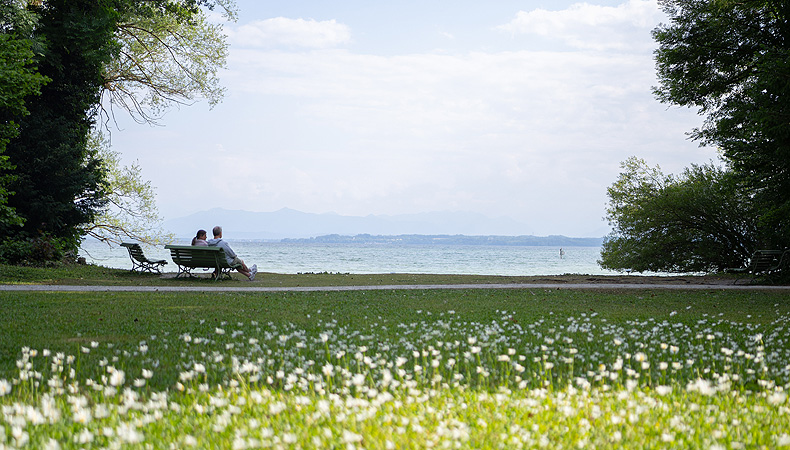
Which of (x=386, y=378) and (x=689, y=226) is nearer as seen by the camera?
(x=386, y=378)

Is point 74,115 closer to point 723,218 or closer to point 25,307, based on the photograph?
point 25,307

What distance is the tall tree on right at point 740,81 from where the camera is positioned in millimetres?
16078

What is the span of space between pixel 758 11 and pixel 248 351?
21168mm

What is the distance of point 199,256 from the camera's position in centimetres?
1814

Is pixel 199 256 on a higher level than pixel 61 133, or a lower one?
lower

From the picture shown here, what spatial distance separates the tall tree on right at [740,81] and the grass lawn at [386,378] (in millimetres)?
6907

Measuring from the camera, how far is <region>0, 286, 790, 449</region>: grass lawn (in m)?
3.85

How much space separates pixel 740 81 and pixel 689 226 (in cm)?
627

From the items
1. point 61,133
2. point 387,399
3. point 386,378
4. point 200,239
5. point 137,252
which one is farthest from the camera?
point 61,133

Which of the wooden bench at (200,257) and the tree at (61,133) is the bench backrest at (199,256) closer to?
the wooden bench at (200,257)

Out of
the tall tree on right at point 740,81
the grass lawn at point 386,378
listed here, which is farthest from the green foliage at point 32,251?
the tall tree on right at point 740,81

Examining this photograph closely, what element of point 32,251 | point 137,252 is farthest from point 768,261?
point 32,251

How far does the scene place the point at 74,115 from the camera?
24.1m

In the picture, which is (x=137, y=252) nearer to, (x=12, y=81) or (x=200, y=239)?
(x=200, y=239)
